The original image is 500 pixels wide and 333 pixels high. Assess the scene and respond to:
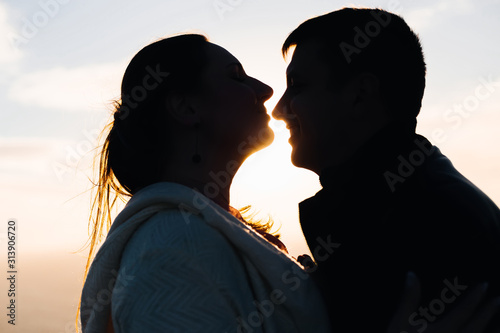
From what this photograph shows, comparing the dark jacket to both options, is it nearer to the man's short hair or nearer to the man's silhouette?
the man's silhouette

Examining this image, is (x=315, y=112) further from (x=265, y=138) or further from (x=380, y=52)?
(x=380, y=52)

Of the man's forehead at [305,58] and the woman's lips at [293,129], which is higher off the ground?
the man's forehead at [305,58]

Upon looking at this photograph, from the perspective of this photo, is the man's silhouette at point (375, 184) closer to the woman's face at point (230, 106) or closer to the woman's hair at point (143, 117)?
the woman's face at point (230, 106)

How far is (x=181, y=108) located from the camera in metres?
2.61

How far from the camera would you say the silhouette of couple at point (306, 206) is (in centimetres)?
174

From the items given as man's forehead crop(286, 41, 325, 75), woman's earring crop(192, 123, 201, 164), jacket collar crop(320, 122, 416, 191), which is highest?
man's forehead crop(286, 41, 325, 75)

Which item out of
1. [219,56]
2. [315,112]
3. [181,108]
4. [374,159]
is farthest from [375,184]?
[219,56]

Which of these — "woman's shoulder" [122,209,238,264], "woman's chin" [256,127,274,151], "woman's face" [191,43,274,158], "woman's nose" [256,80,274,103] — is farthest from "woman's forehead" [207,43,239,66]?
"woman's shoulder" [122,209,238,264]

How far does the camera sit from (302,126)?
2604 millimetres

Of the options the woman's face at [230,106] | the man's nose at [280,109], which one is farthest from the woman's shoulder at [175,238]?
the man's nose at [280,109]

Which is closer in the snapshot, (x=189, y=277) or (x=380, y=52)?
(x=189, y=277)

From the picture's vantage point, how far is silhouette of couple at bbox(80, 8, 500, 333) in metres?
1.74

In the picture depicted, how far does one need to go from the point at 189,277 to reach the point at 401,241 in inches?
33.8

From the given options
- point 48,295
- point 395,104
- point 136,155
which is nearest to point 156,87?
point 136,155
